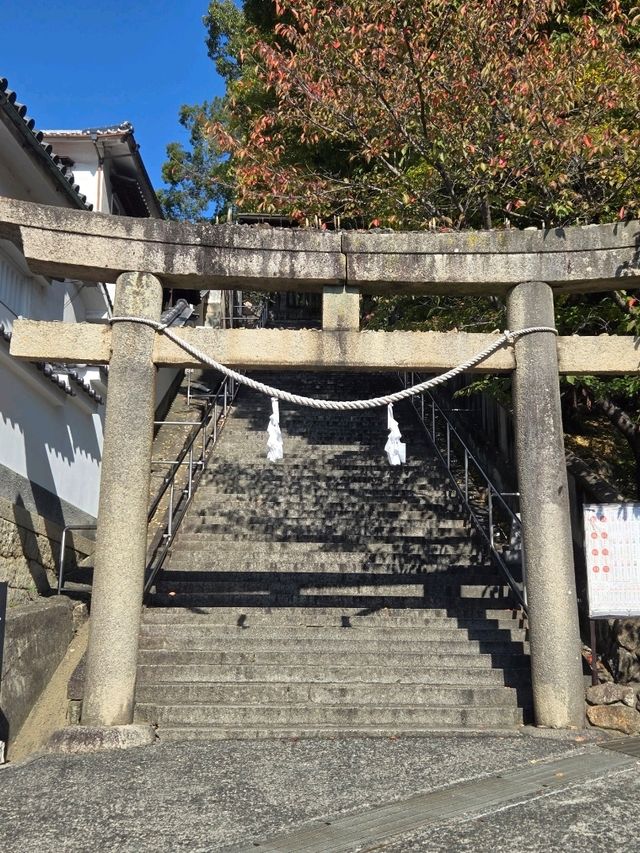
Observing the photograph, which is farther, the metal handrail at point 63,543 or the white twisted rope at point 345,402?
the metal handrail at point 63,543

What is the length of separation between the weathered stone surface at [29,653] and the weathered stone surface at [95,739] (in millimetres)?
503

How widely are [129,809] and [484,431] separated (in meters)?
11.1

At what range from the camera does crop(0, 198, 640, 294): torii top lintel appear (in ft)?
21.9

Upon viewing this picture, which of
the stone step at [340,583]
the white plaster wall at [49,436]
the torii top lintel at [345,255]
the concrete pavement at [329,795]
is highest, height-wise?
the torii top lintel at [345,255]

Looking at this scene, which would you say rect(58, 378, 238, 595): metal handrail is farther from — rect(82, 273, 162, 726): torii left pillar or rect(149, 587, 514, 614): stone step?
rect(82, 273, 162, 726): torii left pillar

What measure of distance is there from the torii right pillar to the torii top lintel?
1.17 feet

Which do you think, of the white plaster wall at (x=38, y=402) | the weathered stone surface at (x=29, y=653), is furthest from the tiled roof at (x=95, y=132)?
the weathered stone surface at (x=29, y=653)

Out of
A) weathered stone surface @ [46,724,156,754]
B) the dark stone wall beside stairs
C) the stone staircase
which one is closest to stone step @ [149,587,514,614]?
the stone staircase

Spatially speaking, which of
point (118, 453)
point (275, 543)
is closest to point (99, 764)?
point (118, 453)

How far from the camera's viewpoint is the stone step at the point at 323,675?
22.5ft

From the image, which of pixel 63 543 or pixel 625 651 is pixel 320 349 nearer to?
pixel 625 651

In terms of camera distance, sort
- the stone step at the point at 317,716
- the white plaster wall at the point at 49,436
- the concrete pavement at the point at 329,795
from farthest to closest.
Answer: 1. the white plaster wall at the point at 49,436
2. the stone step at the point at 317,716
3. the concrete pavement at the point at 329,795

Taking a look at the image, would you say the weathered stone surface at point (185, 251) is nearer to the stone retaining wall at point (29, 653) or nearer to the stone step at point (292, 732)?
the stone retaining wall at point (29, 653)

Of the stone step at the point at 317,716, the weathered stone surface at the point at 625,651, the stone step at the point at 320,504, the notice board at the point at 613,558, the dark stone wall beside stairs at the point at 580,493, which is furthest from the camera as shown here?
the stone step at the point at 320,504
